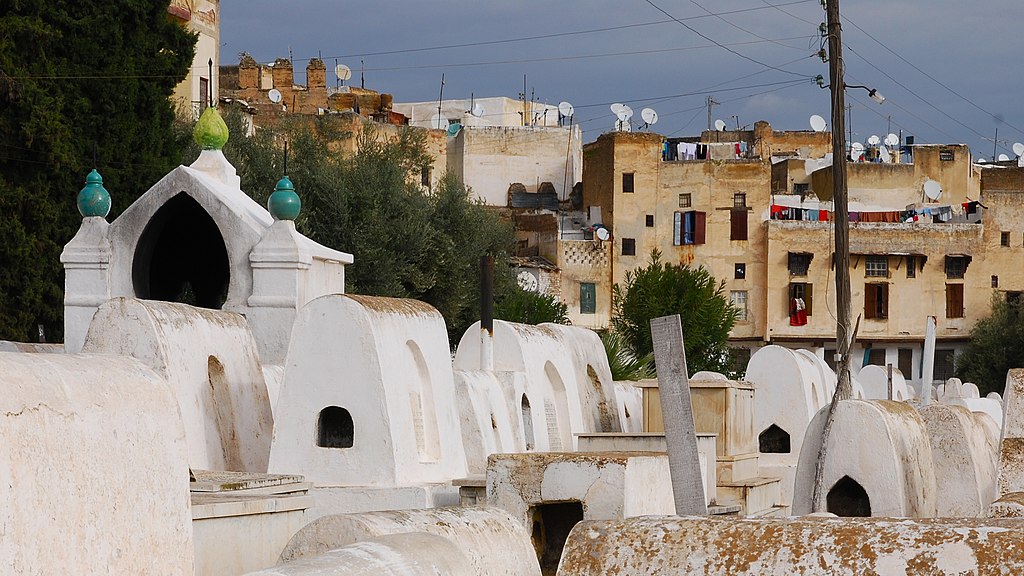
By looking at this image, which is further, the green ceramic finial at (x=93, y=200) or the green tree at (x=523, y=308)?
the green tree at (x=523, y=308)

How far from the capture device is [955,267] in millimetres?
53188

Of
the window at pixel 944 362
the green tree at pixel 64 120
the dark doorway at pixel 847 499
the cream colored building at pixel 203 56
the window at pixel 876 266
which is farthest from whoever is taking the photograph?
the window at pixel 944 362

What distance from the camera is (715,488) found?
1781 centimetres

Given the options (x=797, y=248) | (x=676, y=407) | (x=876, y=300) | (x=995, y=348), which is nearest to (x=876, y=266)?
(x=876, y=300)

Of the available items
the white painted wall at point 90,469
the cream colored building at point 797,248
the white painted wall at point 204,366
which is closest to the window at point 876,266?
the cream colored building at point 797,248

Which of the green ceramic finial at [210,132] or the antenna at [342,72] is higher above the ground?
the antenna at [342,72]

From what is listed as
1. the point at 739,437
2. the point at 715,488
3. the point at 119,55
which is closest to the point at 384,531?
the point at 715,488

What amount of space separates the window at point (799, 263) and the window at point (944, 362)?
565 centimetres

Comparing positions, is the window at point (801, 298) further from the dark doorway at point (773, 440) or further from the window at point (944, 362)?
the dark doorway at point (773, 440)

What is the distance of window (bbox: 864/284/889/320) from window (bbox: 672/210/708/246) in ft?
19.1

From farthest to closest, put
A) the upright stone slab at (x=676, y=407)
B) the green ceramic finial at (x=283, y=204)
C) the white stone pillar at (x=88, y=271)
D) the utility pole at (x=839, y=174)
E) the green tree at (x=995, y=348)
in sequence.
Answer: the green tree at (x=995, y=348) → the utility pole at (x=839, y=174) → the white stone pillar at (x=88, y=271) → the green ceramic finial at (x=283, y=204) → the upright stone slab at (x=676, y=407)

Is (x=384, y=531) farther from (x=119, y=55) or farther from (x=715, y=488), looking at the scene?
(x=119, y=55)

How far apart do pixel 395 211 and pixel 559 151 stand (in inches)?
976

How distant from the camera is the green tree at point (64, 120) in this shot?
2303 centimetres
